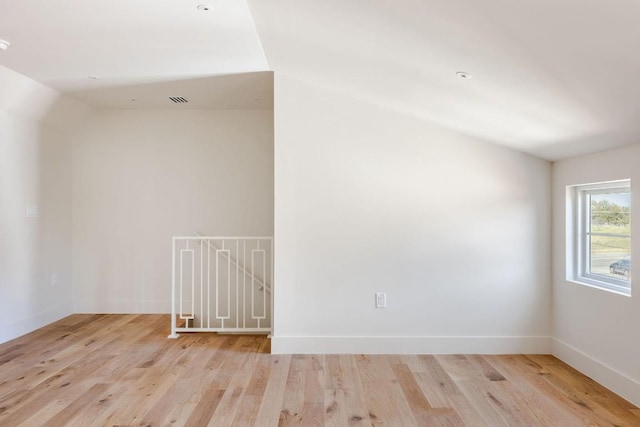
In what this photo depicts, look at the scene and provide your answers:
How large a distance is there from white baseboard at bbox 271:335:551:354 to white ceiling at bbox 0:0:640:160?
61.6 inches

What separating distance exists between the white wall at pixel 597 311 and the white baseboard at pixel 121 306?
397cm

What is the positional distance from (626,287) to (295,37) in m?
2.70

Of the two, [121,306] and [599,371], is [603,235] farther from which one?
[121,306]

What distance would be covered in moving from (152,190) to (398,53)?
3.50m

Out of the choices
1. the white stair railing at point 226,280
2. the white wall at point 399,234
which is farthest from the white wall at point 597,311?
the white stair railing at point 226,280

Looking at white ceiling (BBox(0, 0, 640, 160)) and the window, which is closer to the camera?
white ceiling (BBox(0, 0, 640, 160))

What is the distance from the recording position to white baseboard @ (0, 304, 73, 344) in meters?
3.82

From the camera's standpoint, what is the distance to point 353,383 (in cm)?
292

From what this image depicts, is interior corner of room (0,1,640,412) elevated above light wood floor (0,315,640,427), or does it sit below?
above

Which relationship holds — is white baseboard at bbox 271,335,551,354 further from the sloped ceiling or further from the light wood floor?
the sloped ceiling

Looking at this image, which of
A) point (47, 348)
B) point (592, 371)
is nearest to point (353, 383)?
point (592, 371)

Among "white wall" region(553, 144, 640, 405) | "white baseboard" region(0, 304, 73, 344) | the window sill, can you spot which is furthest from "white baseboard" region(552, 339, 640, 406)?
"white baseboard" region(0, 304, 73, 344)

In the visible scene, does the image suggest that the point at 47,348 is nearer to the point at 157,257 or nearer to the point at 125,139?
the point at 157,257

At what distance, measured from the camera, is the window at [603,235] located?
9.43ft
